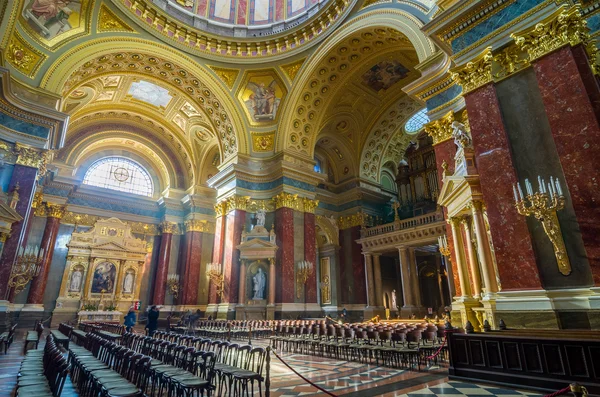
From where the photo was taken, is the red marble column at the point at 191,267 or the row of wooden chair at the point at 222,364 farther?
the red marble column at the point at 191,267

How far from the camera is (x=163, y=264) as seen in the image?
19406 mm

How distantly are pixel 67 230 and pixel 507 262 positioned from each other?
20.2 metres

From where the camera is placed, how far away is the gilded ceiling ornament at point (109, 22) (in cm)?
1327

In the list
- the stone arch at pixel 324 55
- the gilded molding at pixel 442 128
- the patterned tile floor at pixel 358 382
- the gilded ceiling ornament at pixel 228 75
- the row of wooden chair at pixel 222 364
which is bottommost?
the patterned tile floor at pixel 358 382

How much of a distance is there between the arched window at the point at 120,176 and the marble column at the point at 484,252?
19.8m

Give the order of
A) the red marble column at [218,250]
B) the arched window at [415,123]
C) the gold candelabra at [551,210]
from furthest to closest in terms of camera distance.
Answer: the arched window at [415,123], the red marble column at [218,250], the gold candelabra at [551,210]

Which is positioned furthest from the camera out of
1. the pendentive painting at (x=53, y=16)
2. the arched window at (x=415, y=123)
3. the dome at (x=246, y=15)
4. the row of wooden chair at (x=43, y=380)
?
the arched window at (x=415, y=123)

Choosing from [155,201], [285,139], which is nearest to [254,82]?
[285,139]

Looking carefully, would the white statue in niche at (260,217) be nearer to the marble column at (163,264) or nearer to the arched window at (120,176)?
the marble column at (163,264)

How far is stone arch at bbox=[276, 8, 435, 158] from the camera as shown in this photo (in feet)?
37.6

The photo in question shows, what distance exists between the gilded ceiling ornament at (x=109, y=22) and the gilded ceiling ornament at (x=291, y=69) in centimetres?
705

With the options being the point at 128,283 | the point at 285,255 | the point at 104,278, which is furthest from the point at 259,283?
the point at 104,278

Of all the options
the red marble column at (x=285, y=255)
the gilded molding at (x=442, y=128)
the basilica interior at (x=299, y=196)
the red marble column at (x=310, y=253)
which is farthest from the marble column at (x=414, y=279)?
the gilded molding at (x=442, y=128)

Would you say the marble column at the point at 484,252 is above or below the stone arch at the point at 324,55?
below
